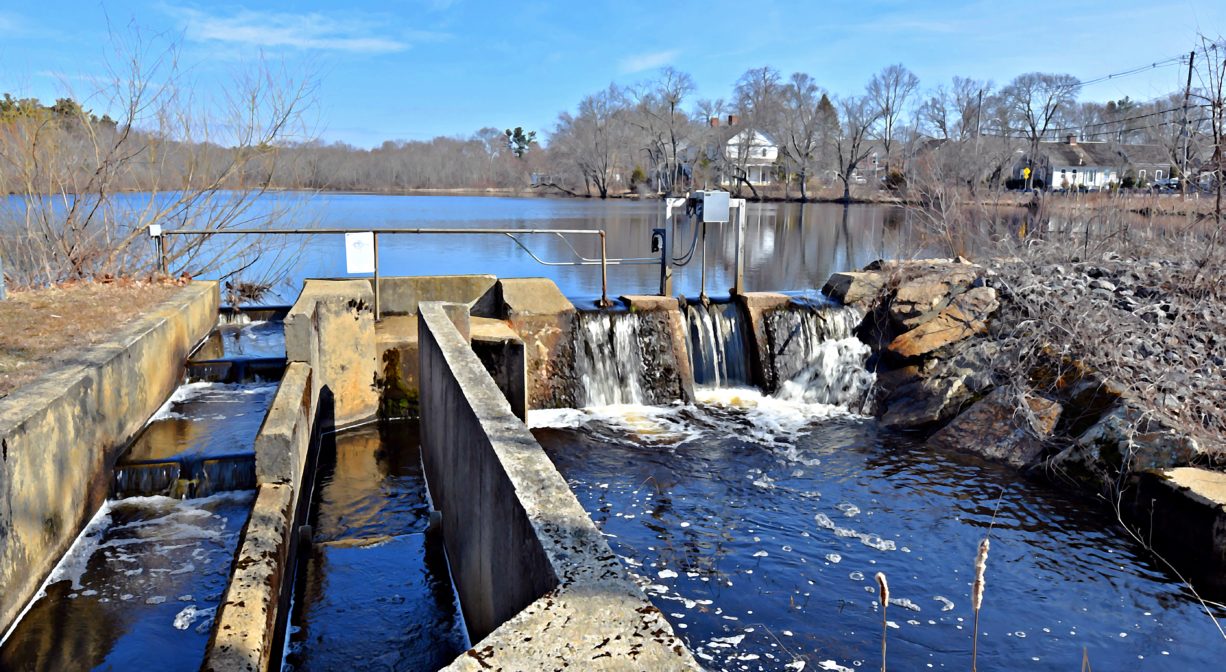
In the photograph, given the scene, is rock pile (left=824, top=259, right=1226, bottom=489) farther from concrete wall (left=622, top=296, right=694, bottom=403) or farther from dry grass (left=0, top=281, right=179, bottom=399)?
dry grass (left=0, top=281, right=179, bottom=399)

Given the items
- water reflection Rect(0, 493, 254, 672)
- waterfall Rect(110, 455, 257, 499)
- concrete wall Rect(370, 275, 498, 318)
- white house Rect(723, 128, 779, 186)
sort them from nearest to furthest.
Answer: water reflection Rect(0, 493, 254, 672)
waterfall Rect(110, 455, 257, 499)
concrete wall Rect(370, 275, 498, 318)
white house Rect(723, 128, 779, 186)

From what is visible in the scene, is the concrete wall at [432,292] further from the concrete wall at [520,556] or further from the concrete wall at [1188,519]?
the concrete wall at [1188,519]

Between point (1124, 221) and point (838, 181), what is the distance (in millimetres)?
70513

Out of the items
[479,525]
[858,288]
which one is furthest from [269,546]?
[858,288]

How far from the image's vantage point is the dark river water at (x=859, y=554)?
6035 millimetres

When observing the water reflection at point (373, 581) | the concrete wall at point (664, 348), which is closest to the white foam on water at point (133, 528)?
the water reflection at point (373, 581)

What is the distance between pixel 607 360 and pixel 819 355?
3.38m

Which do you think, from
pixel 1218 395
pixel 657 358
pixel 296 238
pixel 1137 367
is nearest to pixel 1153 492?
pixel 1218 395

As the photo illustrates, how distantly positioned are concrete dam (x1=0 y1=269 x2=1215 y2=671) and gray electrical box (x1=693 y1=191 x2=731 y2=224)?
297 centimetres

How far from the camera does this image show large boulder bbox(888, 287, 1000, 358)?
12438 millimetres

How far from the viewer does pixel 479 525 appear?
501 cm

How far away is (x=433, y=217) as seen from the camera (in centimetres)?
3959

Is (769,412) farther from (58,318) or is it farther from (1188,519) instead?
(58,318)

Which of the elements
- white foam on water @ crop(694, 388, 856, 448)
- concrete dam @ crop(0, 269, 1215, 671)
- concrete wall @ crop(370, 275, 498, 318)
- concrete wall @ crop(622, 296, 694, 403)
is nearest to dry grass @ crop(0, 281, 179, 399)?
concrete dam @ crop(0, 269, 1215, 671)
